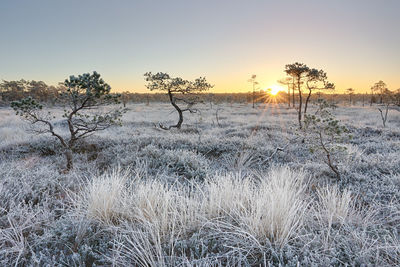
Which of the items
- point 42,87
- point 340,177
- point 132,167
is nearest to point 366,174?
point 340,177

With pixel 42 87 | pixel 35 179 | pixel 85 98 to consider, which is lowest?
pixel 35 179

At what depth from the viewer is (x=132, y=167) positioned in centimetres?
659

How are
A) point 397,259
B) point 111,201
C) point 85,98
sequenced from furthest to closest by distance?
point 85,98 < point 111,201 < point 397,259

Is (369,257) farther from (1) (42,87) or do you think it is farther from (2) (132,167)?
(1) (42,87)

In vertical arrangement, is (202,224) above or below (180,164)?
above

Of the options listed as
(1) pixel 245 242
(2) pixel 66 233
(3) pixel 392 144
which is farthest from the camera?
(3) pixel 392 144

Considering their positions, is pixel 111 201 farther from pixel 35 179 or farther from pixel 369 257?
pixel 369 257

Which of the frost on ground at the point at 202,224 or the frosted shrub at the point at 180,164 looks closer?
the frost on ground at the point at 202,224

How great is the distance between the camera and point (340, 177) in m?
5.50

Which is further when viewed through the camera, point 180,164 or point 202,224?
point 180,164

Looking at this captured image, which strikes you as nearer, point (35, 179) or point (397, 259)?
point (397, 259)

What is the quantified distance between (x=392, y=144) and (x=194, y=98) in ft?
34.9

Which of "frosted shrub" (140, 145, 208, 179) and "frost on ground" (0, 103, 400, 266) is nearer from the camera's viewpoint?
"frost on ground" (0, 103, 400, 266)

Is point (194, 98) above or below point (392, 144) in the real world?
above
